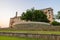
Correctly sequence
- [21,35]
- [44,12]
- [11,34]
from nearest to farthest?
[21,35], [11,34], [44,12]

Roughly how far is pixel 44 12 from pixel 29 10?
6.13 metres

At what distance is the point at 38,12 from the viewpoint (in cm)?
5550

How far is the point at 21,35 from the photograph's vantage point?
1680cm

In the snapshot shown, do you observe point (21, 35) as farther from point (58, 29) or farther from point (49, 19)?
point (49, 19)

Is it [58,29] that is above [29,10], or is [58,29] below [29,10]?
below

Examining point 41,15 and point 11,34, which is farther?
point 41,15

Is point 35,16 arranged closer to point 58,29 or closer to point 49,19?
point 49,19

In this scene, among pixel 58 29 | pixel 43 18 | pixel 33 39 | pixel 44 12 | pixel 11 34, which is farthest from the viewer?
pixel 44 12

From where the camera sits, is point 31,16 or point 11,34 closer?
point 11,34

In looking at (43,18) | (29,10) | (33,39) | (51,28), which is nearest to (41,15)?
(43,18)

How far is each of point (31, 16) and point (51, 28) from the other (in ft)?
99.7

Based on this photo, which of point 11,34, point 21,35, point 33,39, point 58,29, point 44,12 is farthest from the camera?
point 44,12

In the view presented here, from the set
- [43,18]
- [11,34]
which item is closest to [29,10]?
[43,18]

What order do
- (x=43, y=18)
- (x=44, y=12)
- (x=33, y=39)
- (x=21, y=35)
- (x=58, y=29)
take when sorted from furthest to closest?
(x=44, y=12)
(x=43, y=18)
(x=58, y=29)
(x=21, y=35)
(x=33, y=39)
